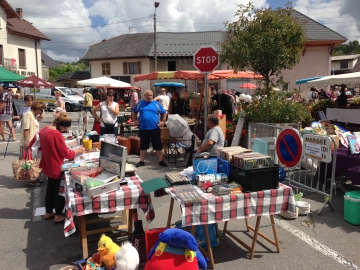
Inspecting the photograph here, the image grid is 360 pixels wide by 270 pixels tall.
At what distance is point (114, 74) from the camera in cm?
3775

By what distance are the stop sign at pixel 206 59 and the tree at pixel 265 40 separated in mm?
1748

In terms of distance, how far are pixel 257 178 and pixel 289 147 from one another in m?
2.30

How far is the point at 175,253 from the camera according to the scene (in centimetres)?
259

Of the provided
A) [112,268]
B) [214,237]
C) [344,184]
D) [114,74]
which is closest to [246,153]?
[214,237]

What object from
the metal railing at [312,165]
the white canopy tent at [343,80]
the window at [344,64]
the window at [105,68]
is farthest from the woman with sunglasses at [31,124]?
the window at [344,64]

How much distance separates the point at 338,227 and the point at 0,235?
4.56 m

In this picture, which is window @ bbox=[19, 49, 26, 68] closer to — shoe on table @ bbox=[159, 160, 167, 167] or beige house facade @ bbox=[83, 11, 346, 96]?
beige house facade @ bbox=[83, 11, 346, 96]

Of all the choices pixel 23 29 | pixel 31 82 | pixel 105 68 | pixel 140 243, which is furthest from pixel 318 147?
pixel 105 68

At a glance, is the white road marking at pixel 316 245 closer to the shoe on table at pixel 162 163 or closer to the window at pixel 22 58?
the shoe on table at pixel 162 163

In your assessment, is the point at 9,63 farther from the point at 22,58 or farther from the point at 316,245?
the point at 316,245

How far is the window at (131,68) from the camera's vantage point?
1428 inches

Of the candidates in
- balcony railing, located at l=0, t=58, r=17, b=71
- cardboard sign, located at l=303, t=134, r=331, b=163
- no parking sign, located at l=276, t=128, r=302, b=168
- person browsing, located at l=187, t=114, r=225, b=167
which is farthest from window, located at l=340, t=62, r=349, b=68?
person browsing, located at l=187, t=114, r=225, b=167

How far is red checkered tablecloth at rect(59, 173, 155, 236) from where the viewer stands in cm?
337

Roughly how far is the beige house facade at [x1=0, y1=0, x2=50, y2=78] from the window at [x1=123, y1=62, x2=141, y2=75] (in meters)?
8.56
